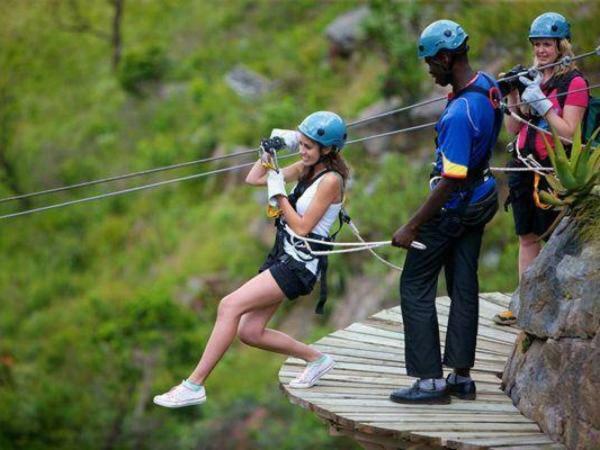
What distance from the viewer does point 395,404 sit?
7543mm

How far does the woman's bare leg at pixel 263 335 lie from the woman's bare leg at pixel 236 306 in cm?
13

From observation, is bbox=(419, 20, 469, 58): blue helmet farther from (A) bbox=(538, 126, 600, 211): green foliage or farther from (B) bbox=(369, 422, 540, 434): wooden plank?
(B) bbox=(369, 422, 540, 434): wooden plank

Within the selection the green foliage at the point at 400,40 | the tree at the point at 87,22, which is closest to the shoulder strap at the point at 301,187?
the green foliage at the point at 400,40

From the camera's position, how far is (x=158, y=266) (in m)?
27.2

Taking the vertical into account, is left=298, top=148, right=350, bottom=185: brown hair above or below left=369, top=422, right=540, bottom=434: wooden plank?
above

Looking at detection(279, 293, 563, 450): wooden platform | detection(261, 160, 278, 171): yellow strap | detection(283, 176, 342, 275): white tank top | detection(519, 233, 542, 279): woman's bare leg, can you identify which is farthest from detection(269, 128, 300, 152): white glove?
detection(519, 233, 542, 279): woman's bare leg

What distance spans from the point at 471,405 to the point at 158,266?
20030mm

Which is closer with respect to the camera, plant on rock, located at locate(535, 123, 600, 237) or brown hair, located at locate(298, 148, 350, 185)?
plant on rock, located at locate(535, 123, 600, 237)

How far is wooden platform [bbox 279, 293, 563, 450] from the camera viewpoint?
275 inches

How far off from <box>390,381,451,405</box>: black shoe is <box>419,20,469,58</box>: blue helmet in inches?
73.5

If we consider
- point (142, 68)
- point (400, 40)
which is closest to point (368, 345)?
point (400, 40)

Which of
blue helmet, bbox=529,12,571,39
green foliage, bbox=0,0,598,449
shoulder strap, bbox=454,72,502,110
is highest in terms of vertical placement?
blue helmet, bbox=529,12,571,39

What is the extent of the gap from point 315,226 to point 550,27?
1817 millimetres

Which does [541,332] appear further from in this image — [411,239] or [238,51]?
[238,51]
